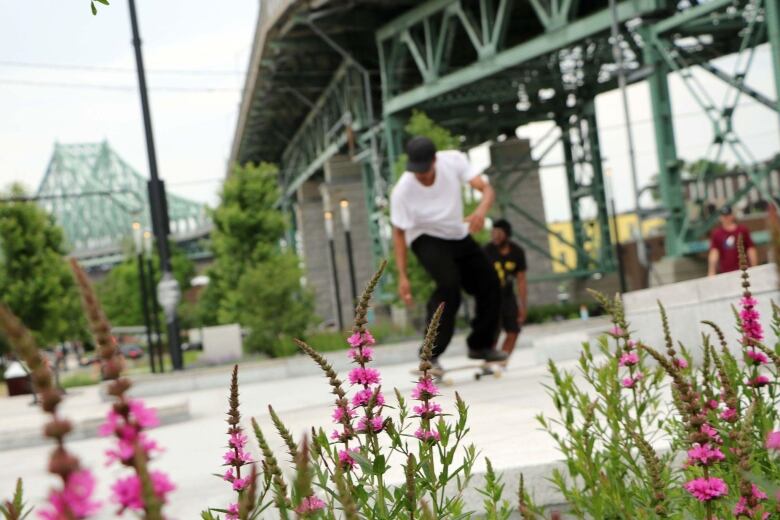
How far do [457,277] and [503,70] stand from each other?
59.3 feet

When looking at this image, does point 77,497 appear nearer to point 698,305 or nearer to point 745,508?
point 745,508

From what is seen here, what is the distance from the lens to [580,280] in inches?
1347

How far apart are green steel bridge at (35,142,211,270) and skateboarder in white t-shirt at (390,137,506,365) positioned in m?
115

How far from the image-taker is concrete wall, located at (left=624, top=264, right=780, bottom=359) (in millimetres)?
6098

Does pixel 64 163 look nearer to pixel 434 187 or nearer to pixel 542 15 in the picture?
pixel 542 15

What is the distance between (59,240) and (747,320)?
4522 cm

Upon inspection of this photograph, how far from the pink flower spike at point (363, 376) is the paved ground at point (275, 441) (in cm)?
32

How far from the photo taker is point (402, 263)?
7.65 metres

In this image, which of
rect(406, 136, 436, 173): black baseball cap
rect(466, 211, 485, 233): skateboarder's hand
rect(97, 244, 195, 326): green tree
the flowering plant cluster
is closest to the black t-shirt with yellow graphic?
rect(406, 136, 436, 173): black baseball cap

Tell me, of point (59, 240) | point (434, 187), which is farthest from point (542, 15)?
point (59, 240)

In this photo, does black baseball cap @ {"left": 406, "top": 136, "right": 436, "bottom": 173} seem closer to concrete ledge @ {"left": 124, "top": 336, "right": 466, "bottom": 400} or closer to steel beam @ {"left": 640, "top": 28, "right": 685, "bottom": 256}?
concrete ledge @ {"left": 124, "top": 336, "right": 466, "bottom": 400}

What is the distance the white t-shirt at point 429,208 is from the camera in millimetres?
7797

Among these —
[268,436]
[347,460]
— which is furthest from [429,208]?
[347,460]

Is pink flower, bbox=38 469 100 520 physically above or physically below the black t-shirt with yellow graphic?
below
